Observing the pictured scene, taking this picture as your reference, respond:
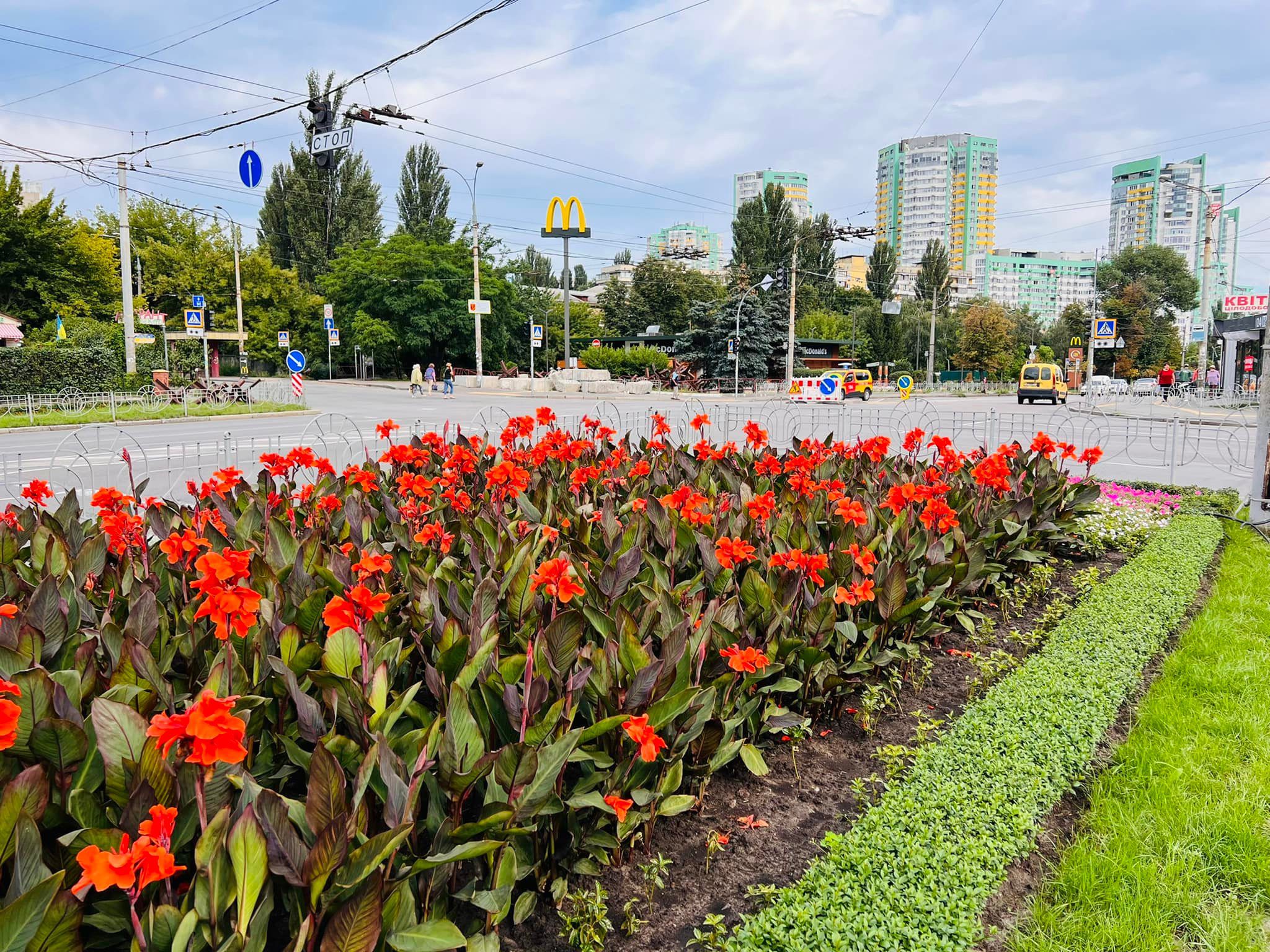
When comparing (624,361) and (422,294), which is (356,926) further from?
(422,294)

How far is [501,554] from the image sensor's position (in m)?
3.73

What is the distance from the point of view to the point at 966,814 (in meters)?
2.91

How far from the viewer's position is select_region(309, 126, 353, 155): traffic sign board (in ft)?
40.3

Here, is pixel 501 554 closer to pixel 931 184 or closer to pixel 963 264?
pixel 931 184

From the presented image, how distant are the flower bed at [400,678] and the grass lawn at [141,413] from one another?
19.2m

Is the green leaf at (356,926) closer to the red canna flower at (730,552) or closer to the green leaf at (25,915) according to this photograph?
the green leaf at (25,915)

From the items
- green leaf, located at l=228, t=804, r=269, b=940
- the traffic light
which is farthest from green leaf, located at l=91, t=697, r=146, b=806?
the traffic light

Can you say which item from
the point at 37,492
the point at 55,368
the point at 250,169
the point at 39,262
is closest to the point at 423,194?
the point at 39,262

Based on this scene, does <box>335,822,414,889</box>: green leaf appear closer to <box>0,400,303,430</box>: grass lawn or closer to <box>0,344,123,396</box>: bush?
<box>0,400,303,430</box>: grass lawn

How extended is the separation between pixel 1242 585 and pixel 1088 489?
1.14 meters

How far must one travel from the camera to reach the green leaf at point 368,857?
6.01ft

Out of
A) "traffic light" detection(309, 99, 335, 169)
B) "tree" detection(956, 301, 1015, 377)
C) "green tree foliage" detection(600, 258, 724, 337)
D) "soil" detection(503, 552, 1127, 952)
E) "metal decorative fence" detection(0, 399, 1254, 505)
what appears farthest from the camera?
"tree" detection(956, 301, 1015, 377)

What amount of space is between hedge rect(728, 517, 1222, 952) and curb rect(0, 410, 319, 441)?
1687 centimetres

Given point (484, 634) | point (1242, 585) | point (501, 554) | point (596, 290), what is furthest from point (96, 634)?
point (596, 290)
